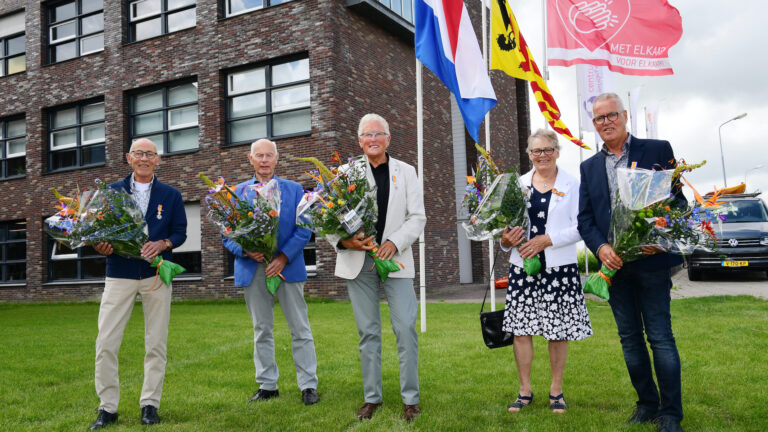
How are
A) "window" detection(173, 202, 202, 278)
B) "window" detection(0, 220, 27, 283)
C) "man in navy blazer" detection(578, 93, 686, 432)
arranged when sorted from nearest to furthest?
"man in navy blazer" detection(578, 93, 686, 432) < "window" detection(173, 202, 202, 278) < "window" detection(0, 220, 27, 283)

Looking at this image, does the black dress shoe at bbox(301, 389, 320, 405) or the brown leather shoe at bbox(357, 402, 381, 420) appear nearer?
the brown leather shoe at bbox(357, 402, 381, 420)

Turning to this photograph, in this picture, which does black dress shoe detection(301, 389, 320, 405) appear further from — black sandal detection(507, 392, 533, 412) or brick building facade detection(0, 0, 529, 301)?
brick building facade detection(0, 0, 529, 301)

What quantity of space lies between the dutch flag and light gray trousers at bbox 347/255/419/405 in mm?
3856

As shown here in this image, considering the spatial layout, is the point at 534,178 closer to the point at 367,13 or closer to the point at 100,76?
the point at 367,13

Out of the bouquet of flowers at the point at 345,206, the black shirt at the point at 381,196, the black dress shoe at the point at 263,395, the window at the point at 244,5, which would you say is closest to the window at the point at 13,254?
the window at the point at 244,5

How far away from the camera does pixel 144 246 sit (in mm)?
4066

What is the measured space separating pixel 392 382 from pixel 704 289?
10807mm

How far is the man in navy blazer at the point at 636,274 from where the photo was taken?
138 inches

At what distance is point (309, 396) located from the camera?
448 centimetres

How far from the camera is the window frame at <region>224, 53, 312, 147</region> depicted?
14227 mm

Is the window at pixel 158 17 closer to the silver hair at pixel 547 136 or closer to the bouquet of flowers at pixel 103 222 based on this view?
the bouquet of flowers at pixel 103 222

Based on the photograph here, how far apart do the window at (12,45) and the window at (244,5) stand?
28.6 ft

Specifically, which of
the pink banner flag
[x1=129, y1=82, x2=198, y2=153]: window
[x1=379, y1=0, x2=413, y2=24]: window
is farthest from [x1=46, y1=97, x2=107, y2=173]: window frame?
the pink banner flag

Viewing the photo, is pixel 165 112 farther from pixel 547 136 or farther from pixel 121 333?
pixel 547 136
